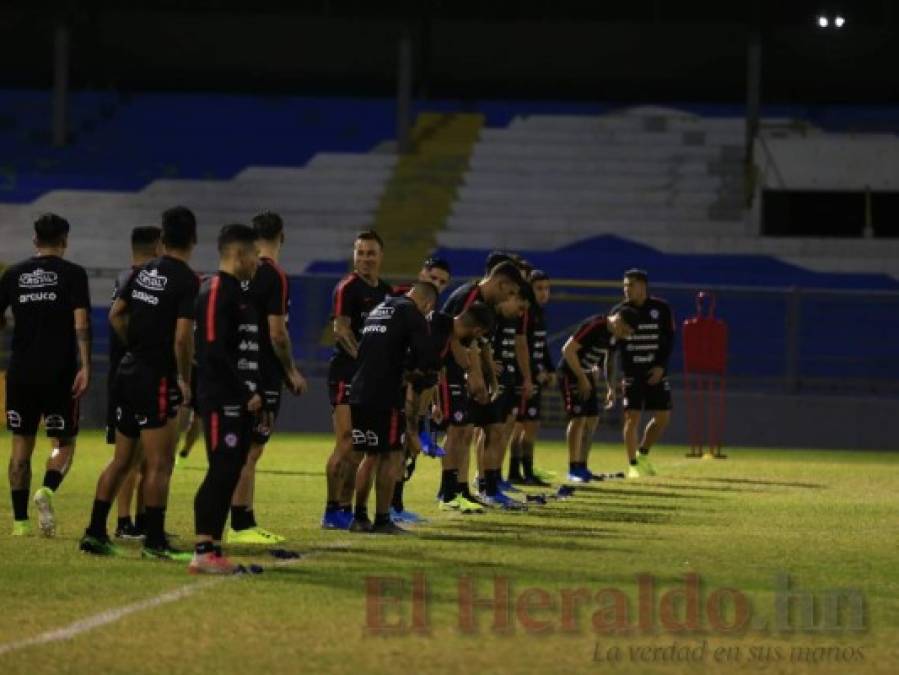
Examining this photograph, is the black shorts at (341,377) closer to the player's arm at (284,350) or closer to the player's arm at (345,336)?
the player's arm at (345,336)

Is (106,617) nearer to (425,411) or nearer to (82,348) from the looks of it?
(82,348)

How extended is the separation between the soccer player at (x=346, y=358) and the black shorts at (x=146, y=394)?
7.66 ft

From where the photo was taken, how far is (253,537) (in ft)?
43.8

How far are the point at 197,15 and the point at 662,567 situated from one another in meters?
35.4

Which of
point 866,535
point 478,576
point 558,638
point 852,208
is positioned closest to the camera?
point 558,638

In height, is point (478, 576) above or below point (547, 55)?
below

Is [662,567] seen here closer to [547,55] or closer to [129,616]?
[129,616]

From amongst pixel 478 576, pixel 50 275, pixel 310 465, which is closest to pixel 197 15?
pixel 310 465

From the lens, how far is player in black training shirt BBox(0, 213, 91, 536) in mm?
13641

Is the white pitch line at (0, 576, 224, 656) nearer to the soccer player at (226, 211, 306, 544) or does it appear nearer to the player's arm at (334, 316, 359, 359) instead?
the soccer player at (226, 211, 306, 544)

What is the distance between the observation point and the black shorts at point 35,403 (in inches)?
542

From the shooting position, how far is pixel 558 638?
8922 millimetres

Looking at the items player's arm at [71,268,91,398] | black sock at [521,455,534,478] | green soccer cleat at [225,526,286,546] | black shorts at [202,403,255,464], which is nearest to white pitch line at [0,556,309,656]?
black shorts at [202,403,255,464]

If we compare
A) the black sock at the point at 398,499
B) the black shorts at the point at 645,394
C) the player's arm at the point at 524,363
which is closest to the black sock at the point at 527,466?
the player's arm at the point at 524,363
